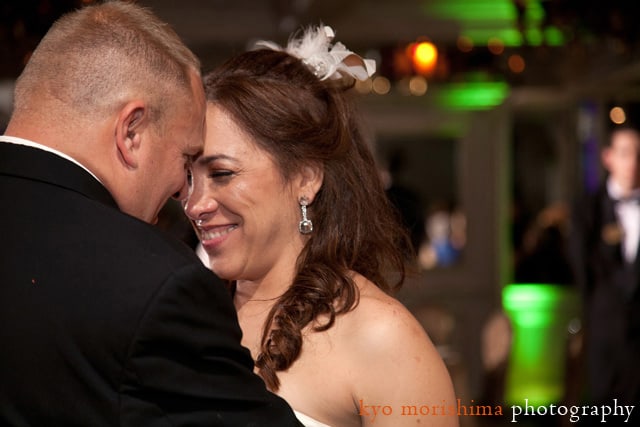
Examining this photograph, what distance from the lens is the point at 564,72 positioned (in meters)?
7.29

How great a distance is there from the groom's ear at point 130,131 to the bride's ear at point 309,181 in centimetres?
68

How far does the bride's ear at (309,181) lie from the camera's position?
2104mm

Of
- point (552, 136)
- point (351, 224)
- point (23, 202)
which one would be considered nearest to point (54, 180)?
point (23, 202)

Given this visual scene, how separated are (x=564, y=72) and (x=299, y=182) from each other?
5.72m

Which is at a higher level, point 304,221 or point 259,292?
point 304,221

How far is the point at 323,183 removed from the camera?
2154mm

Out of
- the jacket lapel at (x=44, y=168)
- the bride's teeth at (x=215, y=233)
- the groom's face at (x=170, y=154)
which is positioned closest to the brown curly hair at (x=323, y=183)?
the bride's teeth at (x=215, y=233)

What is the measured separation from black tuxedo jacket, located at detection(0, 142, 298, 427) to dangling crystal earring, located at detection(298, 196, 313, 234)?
72cm

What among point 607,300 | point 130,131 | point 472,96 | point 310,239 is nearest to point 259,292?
point 310,239

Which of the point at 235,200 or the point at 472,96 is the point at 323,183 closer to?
the point at 235,200

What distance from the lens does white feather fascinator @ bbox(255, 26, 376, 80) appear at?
7.03ft

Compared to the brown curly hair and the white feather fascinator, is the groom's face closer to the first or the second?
the brown curly hair

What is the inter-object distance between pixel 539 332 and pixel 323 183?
215 inches

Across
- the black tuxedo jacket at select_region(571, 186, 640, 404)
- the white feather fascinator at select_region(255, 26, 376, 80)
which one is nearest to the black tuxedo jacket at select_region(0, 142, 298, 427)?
the white feather fascinator at select_region(255, 26, 376, 80)
